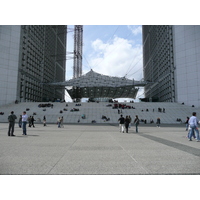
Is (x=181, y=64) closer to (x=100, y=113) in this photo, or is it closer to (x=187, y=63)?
(x=187, y=63)

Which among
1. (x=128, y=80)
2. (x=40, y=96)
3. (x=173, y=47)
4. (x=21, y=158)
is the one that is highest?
(x=173, y=47)

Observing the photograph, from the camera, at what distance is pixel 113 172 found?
13.5 feet

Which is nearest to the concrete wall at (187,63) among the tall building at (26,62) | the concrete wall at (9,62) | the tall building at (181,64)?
the tall building at (181,64)

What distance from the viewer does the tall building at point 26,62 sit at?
57.1 m

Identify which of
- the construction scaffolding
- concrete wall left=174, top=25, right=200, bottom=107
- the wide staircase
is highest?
the construction scaffolding

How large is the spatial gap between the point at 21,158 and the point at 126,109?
39.1 metres

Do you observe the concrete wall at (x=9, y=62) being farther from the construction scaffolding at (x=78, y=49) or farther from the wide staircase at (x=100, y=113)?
the construction scaffolding at (x=78, y=49)

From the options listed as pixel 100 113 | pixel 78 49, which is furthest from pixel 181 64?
pixel 78 49

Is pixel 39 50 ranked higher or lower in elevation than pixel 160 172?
higher

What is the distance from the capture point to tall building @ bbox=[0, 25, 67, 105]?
187ft

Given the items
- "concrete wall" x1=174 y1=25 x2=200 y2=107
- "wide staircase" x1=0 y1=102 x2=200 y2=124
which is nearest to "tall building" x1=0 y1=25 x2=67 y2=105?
"wide staircase" x1=0 y1=102 x2=200 y2=124

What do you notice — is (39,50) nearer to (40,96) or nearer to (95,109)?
(40,96)

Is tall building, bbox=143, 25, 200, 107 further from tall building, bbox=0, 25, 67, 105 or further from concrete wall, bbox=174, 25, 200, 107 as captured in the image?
tall building, bbox=0, 25, 67, 105

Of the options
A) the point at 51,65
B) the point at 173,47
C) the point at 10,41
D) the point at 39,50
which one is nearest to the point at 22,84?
the point at 10,41
